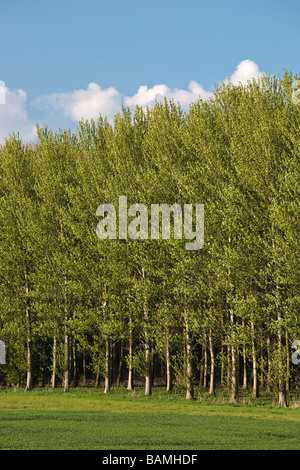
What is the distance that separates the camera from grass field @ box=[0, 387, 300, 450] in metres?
14.9

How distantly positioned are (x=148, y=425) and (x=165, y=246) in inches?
481

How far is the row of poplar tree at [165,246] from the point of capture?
2642 centimetres

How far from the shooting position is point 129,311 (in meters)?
30.4

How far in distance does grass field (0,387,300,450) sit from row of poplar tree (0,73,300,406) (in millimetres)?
2443

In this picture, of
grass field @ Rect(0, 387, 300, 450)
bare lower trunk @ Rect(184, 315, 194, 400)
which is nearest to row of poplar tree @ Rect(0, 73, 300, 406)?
bare lower trunk @ Rect(184, 315, 194, 400)

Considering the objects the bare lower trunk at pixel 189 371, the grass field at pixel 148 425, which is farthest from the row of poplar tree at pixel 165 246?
the grass field at pixel 148 425

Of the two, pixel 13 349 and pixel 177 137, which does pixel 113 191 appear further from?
pixel 13 349

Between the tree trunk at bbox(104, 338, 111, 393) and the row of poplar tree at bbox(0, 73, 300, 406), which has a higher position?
the row of poplar tree at bbox(0, 73, 300, 406)

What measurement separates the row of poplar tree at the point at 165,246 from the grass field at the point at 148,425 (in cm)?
244

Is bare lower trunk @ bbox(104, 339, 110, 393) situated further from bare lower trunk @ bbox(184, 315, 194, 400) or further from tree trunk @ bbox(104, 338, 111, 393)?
bare lower trunk @ bbox(184, 315, 194, 400)

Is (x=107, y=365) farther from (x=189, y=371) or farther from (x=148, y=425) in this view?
(x=148, y=425)

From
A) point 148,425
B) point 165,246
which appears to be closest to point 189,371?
point 165,246

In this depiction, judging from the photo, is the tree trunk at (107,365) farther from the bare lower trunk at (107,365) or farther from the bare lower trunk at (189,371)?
→ the bare lower trunk at (189,371)

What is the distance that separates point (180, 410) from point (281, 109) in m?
16.9
